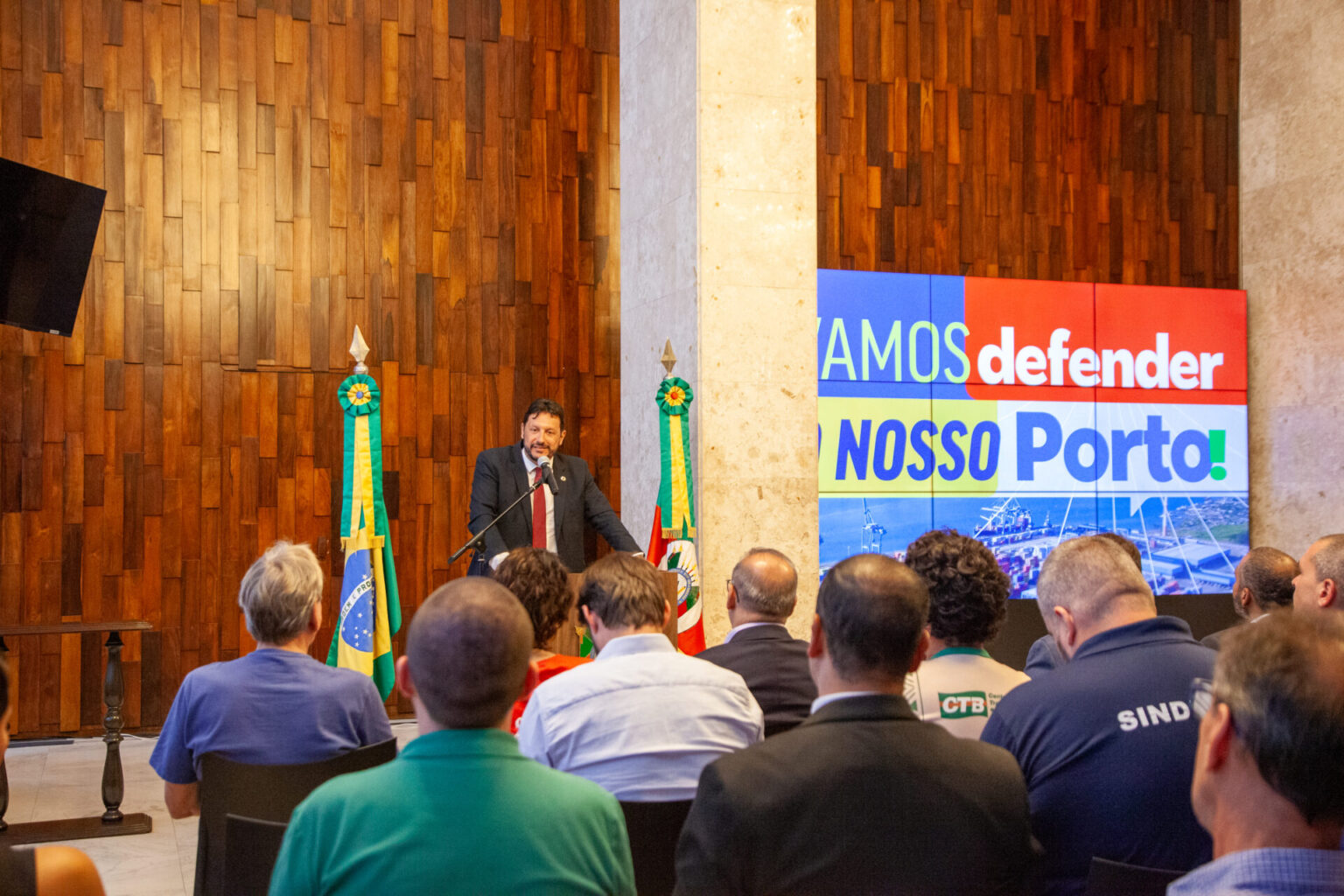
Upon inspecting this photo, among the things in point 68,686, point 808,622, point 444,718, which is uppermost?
point 444,718

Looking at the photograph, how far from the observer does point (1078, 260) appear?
7.70 metres

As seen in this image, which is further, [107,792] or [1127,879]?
[107,792]

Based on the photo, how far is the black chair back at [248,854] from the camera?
6.66 feet

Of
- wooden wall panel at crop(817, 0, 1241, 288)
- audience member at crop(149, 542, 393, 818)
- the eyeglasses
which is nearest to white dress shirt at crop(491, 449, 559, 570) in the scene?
audience member at crop(149, 542, 393, 818)

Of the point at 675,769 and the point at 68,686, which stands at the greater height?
the point at 675,769

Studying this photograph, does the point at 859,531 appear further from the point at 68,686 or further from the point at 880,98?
the point at 68,686

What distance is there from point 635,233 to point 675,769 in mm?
4061

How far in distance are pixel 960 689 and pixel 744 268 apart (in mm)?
3226

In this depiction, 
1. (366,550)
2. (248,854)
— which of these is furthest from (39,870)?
(366,550)

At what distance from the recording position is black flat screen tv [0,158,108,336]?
4793mm

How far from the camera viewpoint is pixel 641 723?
2137 mm

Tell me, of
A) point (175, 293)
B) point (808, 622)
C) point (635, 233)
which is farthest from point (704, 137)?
point (175, 293)

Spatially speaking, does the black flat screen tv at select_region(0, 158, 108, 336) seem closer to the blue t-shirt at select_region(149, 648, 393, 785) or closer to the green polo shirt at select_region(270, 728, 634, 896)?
the blue t-shirt at select_region(149, 648, 393, 785)

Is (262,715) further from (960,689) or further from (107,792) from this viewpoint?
(107,792)
